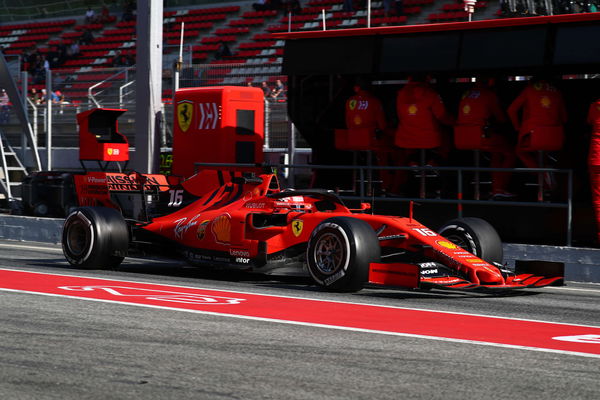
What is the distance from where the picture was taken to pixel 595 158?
1230cm

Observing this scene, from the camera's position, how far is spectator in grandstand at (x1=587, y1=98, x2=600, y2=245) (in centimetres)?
1227

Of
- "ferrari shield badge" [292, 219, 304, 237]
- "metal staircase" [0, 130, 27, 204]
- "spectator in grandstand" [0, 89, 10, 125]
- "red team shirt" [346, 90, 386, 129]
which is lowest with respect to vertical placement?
"ferrari shield badge" [292, 219, 304, 237]

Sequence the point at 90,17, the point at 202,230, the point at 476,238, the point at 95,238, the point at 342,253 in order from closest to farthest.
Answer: the point at 342,253 < the point at 476,238 < the point at 202,230 < the point at 95,238 < the point at 90,17

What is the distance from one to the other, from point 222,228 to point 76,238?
1860 mm

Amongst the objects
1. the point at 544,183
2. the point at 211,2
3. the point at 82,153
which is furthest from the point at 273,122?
the point at 211,2

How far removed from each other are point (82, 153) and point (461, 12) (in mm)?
16242

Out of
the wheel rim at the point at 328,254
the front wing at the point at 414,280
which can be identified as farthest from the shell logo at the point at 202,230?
the front wing at the point at 414,280

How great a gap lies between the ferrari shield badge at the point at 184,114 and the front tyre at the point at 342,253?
7449 mm

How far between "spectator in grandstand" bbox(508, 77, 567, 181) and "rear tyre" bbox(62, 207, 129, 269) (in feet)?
17.3

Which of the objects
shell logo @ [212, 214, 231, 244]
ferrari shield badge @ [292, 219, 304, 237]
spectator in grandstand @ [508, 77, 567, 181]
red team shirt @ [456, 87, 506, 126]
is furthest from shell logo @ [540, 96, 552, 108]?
shell logo @ [212, 214, 231, 244]

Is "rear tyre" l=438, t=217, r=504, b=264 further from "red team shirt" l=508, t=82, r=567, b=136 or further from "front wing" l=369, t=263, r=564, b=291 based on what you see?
"red team shirt" l=508, t=82, r=567, b=136

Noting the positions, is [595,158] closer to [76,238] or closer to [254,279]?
[254,279]

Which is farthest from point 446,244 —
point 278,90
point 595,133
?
point 278,90

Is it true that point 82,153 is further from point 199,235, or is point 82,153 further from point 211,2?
point 211,2
